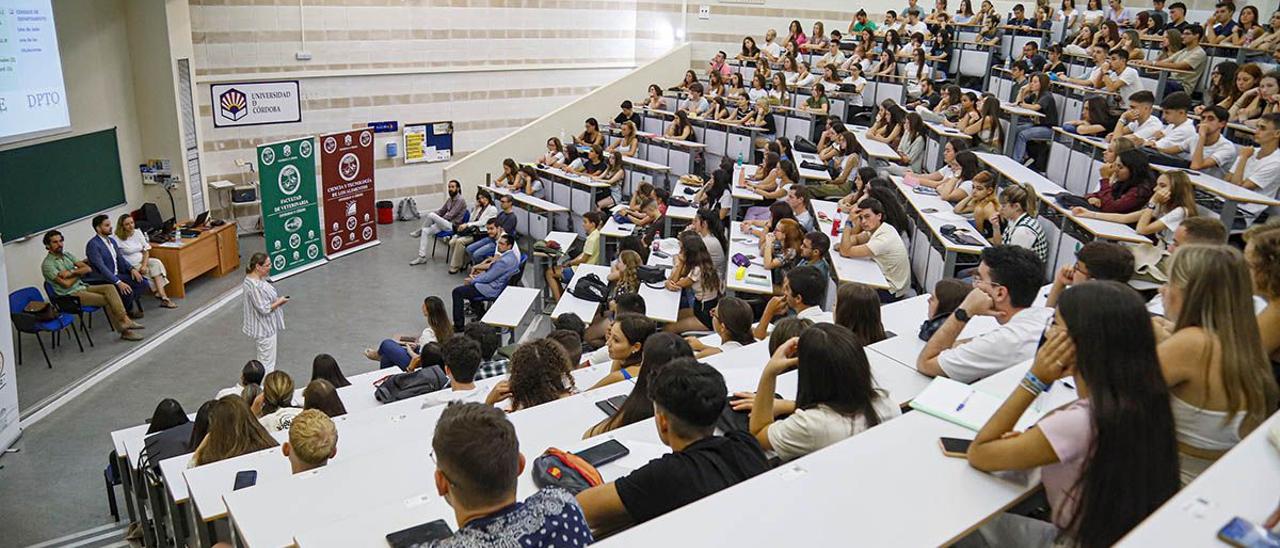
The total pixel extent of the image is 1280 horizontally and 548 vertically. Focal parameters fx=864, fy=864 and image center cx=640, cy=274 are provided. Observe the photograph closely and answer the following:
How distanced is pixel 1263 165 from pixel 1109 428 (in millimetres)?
6400

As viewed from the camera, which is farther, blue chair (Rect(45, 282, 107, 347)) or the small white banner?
the small white banner

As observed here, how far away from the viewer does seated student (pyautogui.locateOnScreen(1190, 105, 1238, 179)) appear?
25.1 ft

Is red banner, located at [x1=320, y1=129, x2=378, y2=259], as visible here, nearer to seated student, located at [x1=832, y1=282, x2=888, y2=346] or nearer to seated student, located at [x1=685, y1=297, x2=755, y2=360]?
seated student, located at [x1=685, y1=297, x2=755, y2=360]

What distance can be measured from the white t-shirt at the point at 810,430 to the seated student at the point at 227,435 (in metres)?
3.17

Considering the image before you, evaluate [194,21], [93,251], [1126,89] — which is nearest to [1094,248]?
[1126,89]

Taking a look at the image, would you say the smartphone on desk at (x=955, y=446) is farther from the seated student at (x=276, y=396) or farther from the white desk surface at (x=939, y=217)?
the white desk surface at (x=939, y=217)

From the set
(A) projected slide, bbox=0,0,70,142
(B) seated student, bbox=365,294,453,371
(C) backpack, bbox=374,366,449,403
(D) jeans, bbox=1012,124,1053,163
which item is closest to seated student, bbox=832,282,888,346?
(C) backpack, bbox=374,366,449,403

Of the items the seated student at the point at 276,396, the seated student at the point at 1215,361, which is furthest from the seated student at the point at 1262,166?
the seated student at the point at 276,396

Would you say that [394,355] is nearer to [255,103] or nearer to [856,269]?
[856,269]

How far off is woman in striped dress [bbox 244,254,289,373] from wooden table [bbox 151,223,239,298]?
2.85 meters

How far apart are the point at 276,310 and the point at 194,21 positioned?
20.9ft

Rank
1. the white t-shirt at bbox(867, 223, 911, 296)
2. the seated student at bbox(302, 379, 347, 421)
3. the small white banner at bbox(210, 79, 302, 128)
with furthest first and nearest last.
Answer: the small white banner at bbox(210, 79, 302, 128) → the white t-shirt at bbox(867, 223, 911, 296) → the seated student at bbox(302, 379, 347, 421)

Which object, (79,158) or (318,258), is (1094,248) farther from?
(79,158)

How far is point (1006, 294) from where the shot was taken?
4055 millimetres
